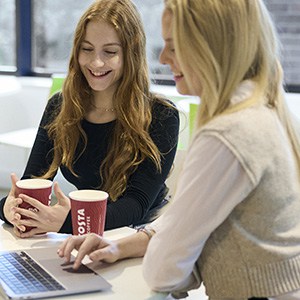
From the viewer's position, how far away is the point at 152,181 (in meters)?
1.75

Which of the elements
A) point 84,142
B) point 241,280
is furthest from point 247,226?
point 84,142

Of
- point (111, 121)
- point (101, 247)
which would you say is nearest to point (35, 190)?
point (101, 247)

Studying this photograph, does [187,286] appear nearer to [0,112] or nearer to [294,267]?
[294,267]

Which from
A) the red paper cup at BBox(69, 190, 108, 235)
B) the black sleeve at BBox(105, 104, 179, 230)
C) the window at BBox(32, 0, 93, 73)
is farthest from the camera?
the window at BBox(32, 0, 93, 73)

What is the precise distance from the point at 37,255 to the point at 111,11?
2.81 ft

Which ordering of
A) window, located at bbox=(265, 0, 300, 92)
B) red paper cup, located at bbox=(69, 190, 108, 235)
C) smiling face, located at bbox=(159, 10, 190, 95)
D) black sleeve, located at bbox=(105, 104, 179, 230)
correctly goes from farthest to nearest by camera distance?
1. window, located at bbox=(265, 0, 300, 92)
2. black sleeve, located at bbox=(105, 104, 179, 230)
3. red paper cup, located at bbox=(69, 190, 108, 235)
4. smiling face, located at bbox=(159, 10, 190, 95)

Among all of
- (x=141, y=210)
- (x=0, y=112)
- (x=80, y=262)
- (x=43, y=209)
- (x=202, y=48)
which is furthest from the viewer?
(x=0, y=112)

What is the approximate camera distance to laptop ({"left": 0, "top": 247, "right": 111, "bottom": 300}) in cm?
110

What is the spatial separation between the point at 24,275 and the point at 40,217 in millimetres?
266

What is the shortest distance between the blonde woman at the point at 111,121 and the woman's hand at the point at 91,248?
45cm

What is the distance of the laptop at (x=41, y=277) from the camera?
1097 millimetres

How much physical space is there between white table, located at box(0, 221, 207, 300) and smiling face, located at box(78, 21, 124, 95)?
53 centimetres

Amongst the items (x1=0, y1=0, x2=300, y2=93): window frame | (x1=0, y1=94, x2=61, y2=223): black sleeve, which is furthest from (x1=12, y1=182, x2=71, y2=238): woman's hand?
(x1=0, y1=0, x2=300, y2=93): window frame

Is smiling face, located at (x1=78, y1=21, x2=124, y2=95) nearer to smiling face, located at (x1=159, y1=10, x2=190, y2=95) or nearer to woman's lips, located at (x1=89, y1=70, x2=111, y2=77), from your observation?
woman's lips, located at (x1=89, y1=70, x2=111, y2=77)
